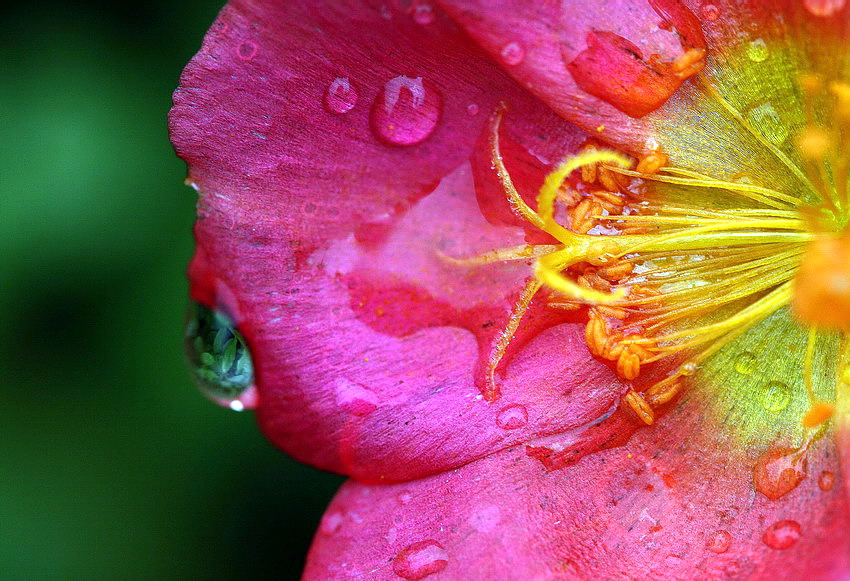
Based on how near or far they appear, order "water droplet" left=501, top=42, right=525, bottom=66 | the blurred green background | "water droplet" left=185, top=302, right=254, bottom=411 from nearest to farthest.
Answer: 1. "water droplet" left=501, top=42, right=525, bottom=66
2. "water droplet" left=185, top=302, right=254, bottom=411
3. the blurred green background

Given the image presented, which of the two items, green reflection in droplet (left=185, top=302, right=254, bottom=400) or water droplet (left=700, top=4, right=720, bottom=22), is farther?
green reflection in droplet (left=185, top=302, right=254, bottom=400)

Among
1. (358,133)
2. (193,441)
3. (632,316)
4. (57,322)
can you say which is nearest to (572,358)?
(632,316)

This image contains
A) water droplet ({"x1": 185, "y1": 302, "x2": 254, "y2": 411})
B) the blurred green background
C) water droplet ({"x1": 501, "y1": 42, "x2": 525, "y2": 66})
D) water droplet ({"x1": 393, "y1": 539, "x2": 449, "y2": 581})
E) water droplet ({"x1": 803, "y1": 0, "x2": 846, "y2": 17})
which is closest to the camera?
water droplet ({"x1": 803, "y1": 0, "x2": 846, "y2": 17})

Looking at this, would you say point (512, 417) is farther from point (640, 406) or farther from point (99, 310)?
point (99, 310)

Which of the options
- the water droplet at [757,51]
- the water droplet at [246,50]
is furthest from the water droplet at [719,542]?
the water droplet at [246,50]

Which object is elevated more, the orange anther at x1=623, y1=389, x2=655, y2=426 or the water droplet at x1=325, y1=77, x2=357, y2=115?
the water droplet at x1=325, y1=77, x2=357, y2=115

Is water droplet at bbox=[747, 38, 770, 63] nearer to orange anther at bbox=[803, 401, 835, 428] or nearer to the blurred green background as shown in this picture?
orange anther at bbox=[803, 401, 835, 428]

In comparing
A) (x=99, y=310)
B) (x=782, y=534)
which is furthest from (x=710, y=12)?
(x=99, y=310)

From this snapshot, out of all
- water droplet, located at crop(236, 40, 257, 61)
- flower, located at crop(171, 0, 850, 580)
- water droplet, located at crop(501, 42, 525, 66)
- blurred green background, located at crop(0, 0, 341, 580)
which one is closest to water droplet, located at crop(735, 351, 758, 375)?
flower, located at crop(171, 0, 850, 580)

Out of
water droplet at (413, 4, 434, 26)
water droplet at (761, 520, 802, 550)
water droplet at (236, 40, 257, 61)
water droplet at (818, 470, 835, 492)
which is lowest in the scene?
water droplet at (761, 520, 802, 550)
